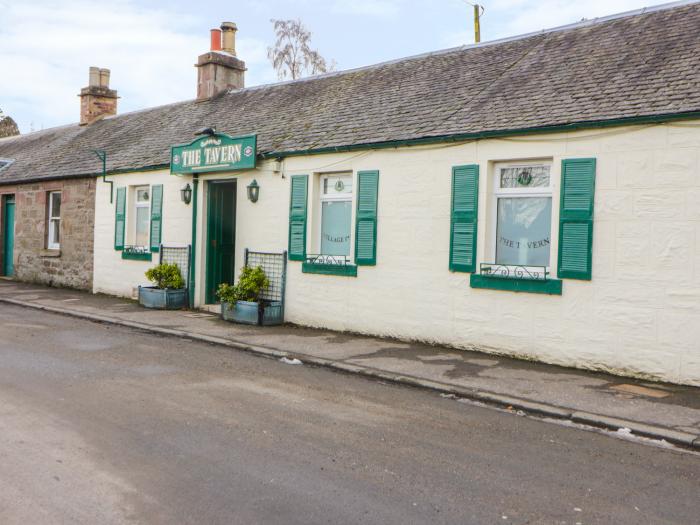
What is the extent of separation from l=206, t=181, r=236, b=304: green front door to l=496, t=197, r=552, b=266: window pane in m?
6.44

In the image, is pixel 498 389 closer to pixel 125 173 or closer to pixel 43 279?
pixel 125 173

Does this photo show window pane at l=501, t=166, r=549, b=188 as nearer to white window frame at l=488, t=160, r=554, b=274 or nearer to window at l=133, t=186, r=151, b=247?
white window frame at l=488, t=160, r=554, b=274

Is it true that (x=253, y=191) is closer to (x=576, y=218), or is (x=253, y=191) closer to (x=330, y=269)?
(x=330, y=269)

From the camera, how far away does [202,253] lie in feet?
48.6

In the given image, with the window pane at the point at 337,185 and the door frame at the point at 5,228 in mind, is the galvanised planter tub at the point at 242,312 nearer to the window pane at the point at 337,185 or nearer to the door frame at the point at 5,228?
the window pane at the point at 337,185

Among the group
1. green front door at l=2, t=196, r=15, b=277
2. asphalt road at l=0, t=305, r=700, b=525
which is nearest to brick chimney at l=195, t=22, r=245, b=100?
green front door at l=2, t=196, r=15, b=277

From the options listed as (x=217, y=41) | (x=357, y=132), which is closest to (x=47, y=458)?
(x=357, y=132)

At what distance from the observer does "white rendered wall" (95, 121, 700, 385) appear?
27.6 ft

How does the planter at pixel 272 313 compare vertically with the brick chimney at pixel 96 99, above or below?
below

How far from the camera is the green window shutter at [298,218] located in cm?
1251

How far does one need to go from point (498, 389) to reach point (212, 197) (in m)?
8.86

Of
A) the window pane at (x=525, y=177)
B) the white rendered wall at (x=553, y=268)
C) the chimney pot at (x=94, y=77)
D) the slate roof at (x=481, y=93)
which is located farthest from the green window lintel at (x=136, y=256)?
the chimney pot at (x=94, y=77)

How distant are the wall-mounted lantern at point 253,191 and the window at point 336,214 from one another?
1.49 meters

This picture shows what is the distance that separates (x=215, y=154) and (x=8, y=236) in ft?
37.5
